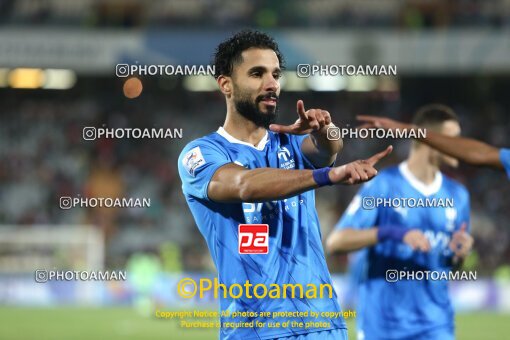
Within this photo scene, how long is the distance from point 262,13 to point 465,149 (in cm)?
1485

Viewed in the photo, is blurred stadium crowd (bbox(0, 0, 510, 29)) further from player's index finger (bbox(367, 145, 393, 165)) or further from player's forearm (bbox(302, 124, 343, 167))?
player's index finger (bbox(367, 145, 393, 165))

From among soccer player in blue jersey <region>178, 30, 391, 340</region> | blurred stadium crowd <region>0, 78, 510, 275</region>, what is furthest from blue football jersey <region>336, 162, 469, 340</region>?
blurred stadium crowd <region>0, 78, 510, 275</region>

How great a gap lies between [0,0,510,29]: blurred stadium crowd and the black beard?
14473 mm

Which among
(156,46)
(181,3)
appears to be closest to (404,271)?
(156,46)

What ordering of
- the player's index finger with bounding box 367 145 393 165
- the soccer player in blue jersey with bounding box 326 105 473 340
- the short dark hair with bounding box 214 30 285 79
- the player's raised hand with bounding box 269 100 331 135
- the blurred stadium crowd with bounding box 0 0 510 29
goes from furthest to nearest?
the blurred stadium crowd with bounding box 0 0 510 29 < the soccer player in blue jersey with bounding box 326 105 473 340 < the short dark hair with bounding box 214 30 285 79 < the player's raised hand with bounding box 269 100 331 135 < the player's index finger with bounding box 367 145 393 165

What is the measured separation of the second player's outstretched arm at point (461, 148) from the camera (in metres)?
4.18

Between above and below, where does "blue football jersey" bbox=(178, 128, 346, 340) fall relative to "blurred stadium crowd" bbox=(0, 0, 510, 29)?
below

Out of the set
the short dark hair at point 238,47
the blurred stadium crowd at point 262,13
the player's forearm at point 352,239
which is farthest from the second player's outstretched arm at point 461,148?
the blurred stadium crowd at point 262,13

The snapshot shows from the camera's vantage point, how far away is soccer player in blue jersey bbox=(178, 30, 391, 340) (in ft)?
12.0

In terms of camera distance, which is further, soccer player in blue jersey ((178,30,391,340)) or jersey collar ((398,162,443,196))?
jersey collar ((398,162,443,196))

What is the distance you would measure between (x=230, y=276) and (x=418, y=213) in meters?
2.01

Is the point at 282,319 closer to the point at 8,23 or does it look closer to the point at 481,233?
the point at 481,233

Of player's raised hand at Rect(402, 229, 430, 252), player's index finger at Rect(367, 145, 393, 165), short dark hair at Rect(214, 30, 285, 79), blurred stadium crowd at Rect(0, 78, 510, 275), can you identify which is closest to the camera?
player's index finger at Rect(367, 145, 393, 165)

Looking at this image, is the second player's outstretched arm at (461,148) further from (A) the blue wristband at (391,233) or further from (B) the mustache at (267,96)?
(A) the blue wristband at (391,233)
